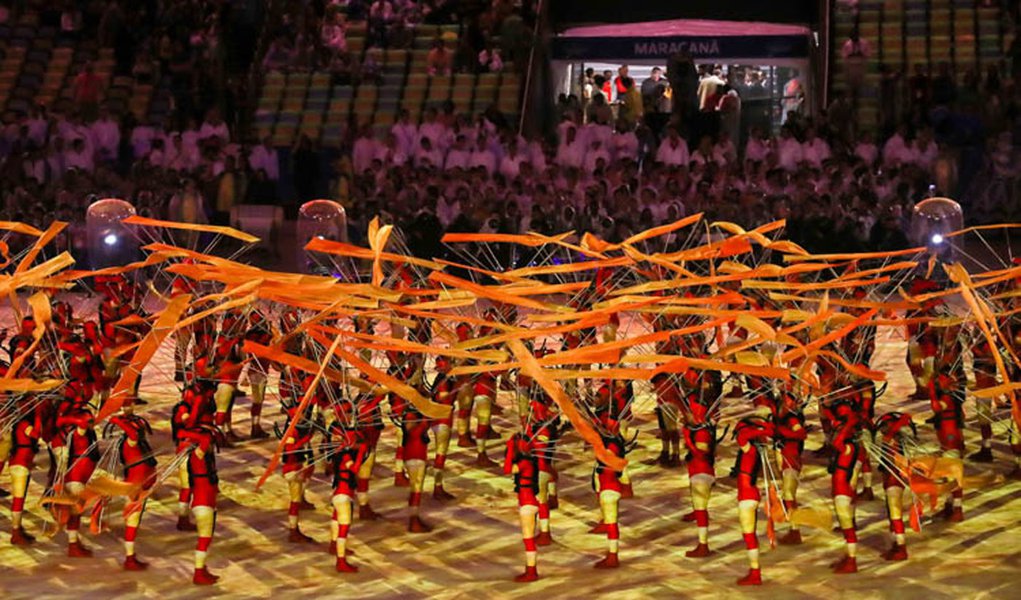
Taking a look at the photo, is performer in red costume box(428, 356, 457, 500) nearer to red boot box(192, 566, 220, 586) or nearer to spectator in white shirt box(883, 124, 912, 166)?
Result: red boot box(192, 566, 220, 586)

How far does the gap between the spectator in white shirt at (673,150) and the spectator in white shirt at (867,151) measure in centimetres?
198

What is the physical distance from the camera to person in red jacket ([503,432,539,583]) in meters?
11.5

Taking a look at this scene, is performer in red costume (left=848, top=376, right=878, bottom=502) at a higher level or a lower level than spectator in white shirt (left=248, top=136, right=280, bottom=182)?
lower

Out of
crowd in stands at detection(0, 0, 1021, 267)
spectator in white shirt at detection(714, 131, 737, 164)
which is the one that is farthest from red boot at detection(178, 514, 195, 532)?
spectator in white shirt at detection(714, 131, 737, 164)

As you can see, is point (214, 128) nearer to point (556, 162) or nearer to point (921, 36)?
point (556, 162)

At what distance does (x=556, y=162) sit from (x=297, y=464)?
34.3ft

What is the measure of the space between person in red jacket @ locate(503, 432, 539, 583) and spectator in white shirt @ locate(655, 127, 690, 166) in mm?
10663

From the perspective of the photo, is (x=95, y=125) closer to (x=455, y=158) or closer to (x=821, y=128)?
(x=455, y=158)

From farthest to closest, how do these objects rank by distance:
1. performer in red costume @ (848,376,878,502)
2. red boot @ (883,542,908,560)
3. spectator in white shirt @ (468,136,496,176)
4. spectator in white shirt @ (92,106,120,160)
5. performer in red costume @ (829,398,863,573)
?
spectator in white shirt @ (92,106,120,160), spectator in white shirt @ (468,136,496,176), performer in red costume @ (848,376,878,502), red boot @ (883,542,908,560), performer in red costume @ (829,398,863,573)

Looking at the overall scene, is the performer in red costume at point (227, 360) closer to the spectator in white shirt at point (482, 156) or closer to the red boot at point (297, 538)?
the red boot at point (297, 538)

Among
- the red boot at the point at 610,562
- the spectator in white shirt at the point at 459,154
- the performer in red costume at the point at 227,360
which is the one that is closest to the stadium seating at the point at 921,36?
the spectator in white shirt at the point at 459,154

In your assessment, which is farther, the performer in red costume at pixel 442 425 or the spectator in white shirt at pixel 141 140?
the spectator in white shirt at pixel 141 140

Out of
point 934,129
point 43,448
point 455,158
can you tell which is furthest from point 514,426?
point 934,129

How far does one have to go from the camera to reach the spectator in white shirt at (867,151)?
21453 mm
